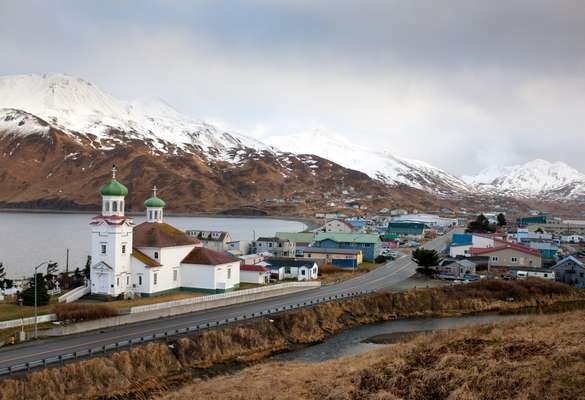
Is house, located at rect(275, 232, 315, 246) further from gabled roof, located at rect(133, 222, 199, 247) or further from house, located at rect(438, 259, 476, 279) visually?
gabled roof, located at rect(133, 222, 199, 247)

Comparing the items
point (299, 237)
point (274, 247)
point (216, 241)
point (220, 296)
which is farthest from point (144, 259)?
point (299, 237)

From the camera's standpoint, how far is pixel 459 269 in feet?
210

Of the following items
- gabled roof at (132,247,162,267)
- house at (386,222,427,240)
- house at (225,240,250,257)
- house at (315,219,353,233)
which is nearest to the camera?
gabled roof at (132,247,162,267)

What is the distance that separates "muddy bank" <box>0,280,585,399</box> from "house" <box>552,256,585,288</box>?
5.46 metres

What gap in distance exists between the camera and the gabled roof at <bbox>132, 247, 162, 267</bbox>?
4419cm

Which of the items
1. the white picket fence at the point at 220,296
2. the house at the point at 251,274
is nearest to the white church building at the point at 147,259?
the white picket fence at the point at 220,296

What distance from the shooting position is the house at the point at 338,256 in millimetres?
69125

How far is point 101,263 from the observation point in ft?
140

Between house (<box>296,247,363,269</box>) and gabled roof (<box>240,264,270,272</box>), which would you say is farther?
house (<box>296,247,363,269</box>)

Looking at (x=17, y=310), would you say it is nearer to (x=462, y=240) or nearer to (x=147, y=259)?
(x=147, y=259)

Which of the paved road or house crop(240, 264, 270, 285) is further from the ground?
house crop(240, 264, 270, 285)

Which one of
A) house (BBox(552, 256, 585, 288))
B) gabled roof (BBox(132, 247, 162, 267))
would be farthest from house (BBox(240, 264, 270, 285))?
house (BBox(552, 256, 585, 288))

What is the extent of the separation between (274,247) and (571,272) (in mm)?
36068

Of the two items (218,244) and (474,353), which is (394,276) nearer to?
(218,244)
